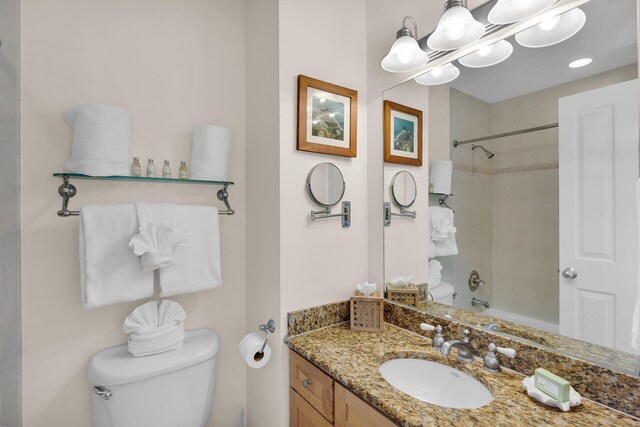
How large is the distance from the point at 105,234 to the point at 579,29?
1.74m

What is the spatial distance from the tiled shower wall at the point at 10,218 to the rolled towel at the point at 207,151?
60cm

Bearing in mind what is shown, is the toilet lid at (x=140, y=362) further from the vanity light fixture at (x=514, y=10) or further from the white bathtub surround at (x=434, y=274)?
the vanity light fixture at (x=514, y=10)

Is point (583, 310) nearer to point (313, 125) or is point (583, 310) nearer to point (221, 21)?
point (313, 125)

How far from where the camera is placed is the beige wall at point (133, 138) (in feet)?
3.61

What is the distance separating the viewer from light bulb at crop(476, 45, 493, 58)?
111 cm

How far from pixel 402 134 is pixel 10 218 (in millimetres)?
1606

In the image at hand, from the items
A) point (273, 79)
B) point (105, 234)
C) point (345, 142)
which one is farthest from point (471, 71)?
point (105, 234)

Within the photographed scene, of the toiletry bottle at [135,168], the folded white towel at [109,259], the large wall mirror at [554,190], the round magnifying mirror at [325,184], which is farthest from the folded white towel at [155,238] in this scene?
the large wall mirror at [554,190]

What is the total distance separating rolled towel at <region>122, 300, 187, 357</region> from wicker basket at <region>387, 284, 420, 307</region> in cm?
96

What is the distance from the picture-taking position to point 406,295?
141 cm

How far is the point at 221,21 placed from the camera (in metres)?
1.52

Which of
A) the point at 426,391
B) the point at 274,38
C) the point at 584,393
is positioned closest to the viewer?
the point at 584,393

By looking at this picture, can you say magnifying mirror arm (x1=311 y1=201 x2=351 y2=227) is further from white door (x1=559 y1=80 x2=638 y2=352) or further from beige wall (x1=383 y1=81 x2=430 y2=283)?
white door (x1=559 y1=80 x2=638 y2=352)

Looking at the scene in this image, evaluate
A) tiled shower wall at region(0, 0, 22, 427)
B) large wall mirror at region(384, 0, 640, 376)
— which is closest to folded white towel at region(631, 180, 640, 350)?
large wall mirror at region(384, 0, 640, 376)
